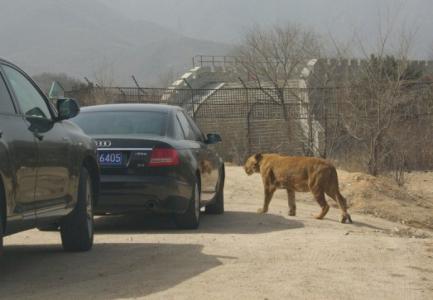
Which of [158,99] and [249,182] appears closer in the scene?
[249,182]

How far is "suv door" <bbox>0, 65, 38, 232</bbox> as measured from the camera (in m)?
6.02

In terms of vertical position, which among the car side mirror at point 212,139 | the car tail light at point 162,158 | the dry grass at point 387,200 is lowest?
the dry grass at point 387,200

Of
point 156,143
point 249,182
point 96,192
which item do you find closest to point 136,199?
point 156,143

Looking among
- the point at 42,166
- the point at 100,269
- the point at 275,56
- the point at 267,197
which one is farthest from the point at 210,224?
the point at 275,56

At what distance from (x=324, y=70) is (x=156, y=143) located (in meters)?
23.3

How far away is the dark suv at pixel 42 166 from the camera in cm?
615

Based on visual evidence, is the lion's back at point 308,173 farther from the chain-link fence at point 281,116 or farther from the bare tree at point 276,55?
the bare tree at point 276,55

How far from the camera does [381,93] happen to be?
22016 millimetres

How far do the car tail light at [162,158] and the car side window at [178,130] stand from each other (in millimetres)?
582

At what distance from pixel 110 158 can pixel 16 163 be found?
3.94 metres

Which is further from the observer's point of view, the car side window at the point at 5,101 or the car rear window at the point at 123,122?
the car rear window at the point at 123,122

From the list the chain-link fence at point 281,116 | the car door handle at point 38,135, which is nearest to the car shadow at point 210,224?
the car door handle at point 38,135

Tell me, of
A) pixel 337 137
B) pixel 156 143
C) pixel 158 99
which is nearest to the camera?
pixel 156 143

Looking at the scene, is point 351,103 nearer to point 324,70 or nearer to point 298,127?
point 298,127
